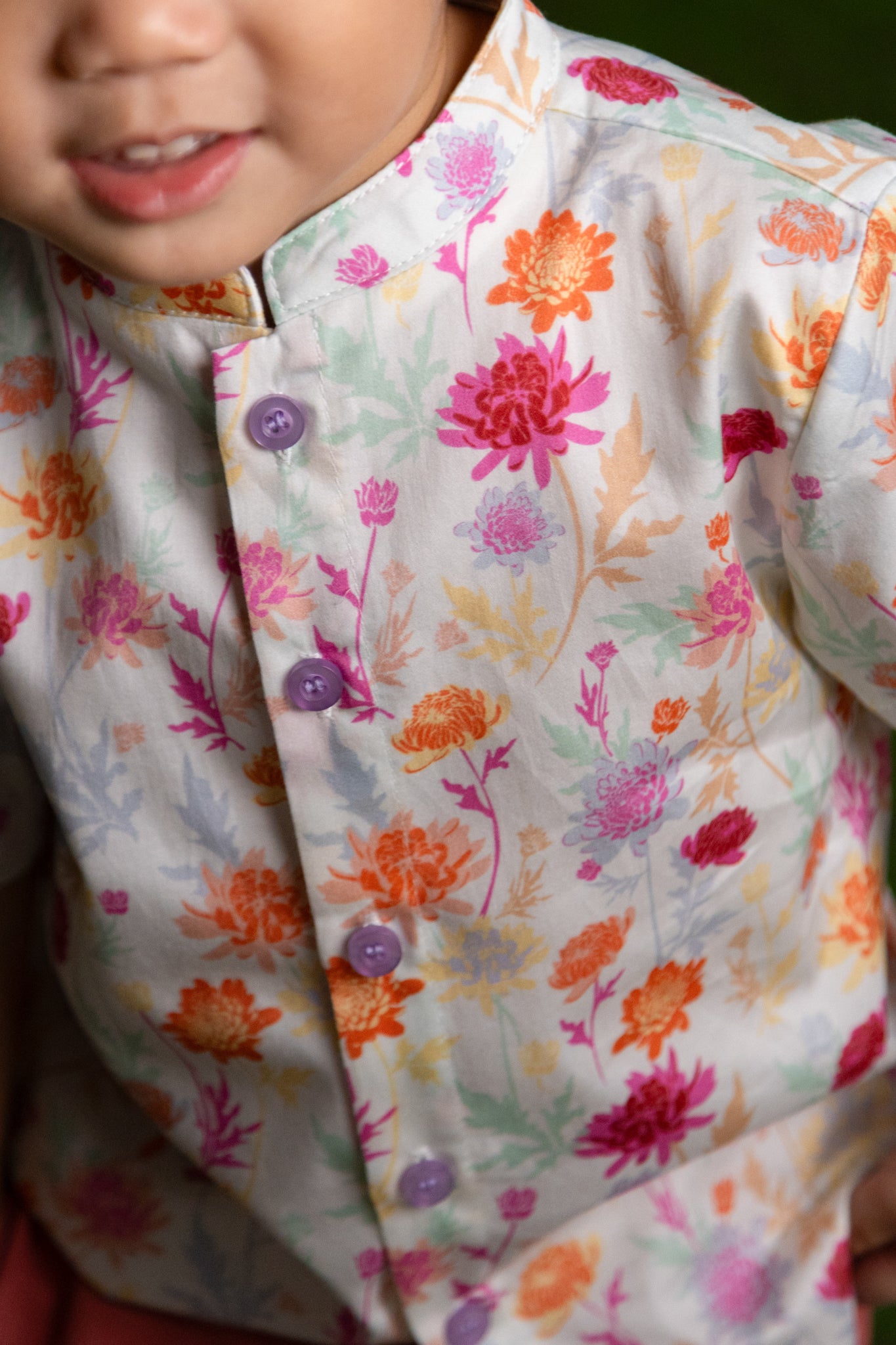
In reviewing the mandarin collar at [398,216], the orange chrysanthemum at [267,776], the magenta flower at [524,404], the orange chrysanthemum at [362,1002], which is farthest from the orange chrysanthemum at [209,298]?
the orange chrysanthemum at [362,1002]

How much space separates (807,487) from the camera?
604 millimetres

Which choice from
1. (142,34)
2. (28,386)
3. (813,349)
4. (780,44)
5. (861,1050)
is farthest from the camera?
(780,44)

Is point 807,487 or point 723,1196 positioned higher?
point 807,487

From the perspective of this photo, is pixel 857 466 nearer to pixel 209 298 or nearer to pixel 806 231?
pixel 806 231

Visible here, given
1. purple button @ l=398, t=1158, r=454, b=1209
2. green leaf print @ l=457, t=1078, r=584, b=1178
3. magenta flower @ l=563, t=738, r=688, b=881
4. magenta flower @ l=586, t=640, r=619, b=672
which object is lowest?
purple button @ l=398, t=1158, r=454, b=1209

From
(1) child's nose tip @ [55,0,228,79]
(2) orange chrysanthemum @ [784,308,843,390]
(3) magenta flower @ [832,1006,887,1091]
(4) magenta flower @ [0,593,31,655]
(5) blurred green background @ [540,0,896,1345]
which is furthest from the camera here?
(5) blurred green background @ [540,0,896,1345]

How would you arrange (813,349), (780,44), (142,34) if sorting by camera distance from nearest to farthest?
1. (142,34)
2. (813,349)
3. (780,44)

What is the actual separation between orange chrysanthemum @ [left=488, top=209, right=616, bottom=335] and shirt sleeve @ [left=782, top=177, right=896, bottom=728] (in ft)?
0.37

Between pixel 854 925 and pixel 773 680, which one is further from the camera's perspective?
pixel 854 925

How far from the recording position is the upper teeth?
1.65 ft

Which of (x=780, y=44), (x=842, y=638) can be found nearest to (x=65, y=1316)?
(x=842, y=638)

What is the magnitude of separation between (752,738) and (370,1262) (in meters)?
0.36

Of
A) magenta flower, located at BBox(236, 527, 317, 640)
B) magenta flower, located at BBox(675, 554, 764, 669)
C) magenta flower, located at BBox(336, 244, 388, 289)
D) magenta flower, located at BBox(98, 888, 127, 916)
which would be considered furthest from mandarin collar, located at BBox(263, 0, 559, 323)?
magenta flower, located at BBox(98, 888, 127, 916)

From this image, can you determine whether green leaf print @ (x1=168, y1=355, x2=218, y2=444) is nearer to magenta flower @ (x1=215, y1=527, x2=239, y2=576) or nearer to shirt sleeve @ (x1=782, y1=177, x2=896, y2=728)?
magenta flower @ (x1=215, y1=527, x2=239, y2=576)
